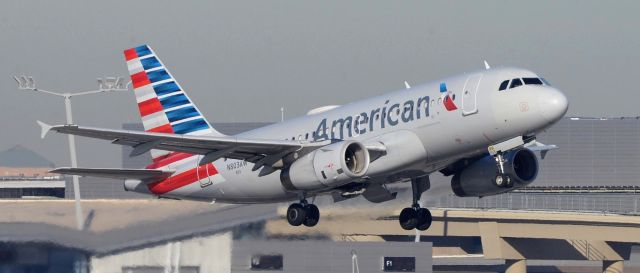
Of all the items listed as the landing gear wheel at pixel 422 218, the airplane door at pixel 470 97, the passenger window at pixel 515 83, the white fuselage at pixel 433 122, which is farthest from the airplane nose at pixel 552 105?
the landing gear wheel at pixel 422 218

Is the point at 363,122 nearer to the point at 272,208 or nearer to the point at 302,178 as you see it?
the point at 302,178

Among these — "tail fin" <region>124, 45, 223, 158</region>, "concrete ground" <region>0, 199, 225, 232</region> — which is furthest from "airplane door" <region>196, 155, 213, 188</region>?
"concrete ground" <region>0, 199, 225, 232</region>

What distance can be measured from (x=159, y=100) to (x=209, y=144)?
11.3 meters

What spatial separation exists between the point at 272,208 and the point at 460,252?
6976cm

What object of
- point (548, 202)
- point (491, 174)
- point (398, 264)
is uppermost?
point (548, 202)

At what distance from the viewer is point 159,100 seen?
58.1m

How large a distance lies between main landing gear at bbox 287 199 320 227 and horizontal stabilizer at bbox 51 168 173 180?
6.44 meters

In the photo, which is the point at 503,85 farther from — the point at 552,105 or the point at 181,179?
the point at 181,179

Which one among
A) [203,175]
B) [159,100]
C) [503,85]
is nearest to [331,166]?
[503,85]

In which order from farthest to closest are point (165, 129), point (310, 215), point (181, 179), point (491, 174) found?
point (165, 129) → point (181, 179) → point (310, 215) → point (491, 174)

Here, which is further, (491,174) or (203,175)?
(203,175)

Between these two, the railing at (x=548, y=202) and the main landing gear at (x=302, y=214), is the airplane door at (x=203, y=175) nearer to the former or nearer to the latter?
the main landing gear at (x=302, y=214)

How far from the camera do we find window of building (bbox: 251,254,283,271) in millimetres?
59094

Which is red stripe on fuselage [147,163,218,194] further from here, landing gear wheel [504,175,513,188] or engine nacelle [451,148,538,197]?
landing gear wheel [504,175,513,188]
